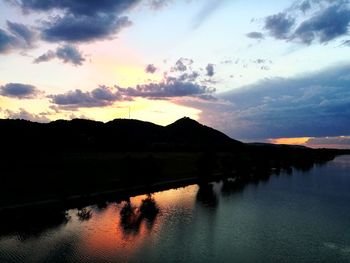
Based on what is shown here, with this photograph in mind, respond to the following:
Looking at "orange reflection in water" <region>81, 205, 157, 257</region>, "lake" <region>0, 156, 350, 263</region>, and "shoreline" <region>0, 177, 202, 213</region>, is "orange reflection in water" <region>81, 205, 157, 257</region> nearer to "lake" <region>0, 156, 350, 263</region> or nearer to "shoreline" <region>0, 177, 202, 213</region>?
"lake" <region>0, 156, 350, 263</region>

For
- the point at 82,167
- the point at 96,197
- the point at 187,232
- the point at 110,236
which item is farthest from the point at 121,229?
the point at 82,167

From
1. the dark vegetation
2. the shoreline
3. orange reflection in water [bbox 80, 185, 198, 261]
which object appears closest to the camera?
orange reflection in water [bbox 80, 185, 198, 261]

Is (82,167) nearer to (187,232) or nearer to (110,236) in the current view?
(110,236)

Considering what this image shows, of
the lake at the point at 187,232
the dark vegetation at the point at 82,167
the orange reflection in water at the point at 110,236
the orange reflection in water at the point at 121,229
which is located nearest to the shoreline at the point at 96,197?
the dark vegetation at the point at 82,167

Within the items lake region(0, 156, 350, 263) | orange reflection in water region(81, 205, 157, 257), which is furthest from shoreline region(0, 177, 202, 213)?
orange reflection in water region(81, 205, 157, 257)

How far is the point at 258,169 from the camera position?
142 meters

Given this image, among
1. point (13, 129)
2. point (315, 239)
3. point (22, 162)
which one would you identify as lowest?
point (315, 239)

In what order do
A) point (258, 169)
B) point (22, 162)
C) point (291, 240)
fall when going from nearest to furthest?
point (291, 240), point (22, 162), point (258, 169)

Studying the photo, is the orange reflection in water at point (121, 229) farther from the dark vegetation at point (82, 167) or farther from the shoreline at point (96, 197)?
the shoreline at point (96, 197)

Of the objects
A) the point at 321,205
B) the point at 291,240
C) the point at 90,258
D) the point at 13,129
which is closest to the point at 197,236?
the point at 291,240

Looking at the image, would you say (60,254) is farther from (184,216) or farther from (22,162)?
(22,162)

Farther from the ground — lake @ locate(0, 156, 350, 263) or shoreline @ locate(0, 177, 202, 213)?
shoreline @ locate(0, 177, 202, 213)

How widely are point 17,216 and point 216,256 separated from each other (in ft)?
93.0

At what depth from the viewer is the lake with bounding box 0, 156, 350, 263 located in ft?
116
